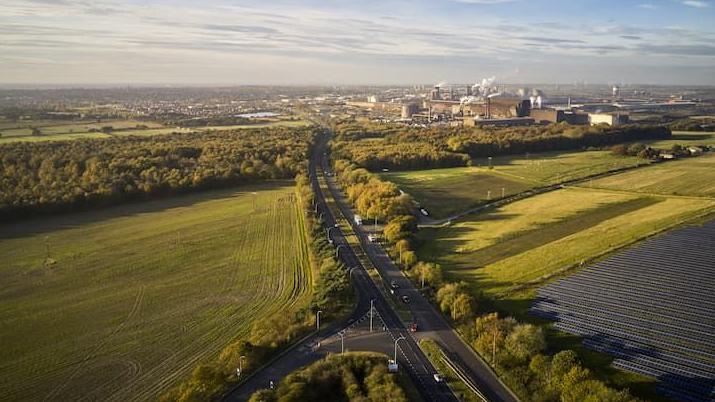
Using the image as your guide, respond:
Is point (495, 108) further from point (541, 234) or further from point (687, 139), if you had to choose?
point (541, 234)

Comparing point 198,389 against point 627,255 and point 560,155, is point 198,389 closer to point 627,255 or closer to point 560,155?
point 627,255

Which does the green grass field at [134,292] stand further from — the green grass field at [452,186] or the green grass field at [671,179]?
the green grass field at [671,179]

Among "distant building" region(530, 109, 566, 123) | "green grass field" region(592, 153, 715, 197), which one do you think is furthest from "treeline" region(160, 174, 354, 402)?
→ "distant building" region(530, 109, 566, 123)

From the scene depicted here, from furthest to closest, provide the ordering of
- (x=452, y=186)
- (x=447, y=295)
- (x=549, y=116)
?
1. (x=549, y=116)
2. (x=452, y=186)
3. (x=447, y=295)

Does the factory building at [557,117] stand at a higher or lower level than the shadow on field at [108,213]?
higher

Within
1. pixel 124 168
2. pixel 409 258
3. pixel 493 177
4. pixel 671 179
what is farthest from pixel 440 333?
pixel 124 168

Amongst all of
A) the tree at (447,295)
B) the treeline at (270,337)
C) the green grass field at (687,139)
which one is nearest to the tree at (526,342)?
the tree at (447,295)
